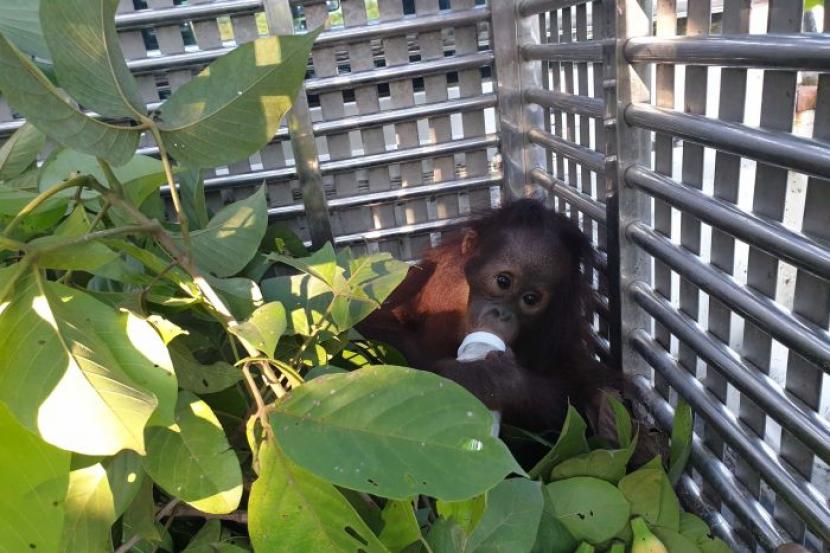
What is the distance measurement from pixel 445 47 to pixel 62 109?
4.78 ft

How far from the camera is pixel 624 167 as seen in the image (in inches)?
67.6

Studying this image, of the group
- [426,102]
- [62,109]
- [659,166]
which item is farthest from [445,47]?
[62,109]

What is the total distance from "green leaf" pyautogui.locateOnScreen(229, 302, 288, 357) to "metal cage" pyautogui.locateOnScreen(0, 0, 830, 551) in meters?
0.77

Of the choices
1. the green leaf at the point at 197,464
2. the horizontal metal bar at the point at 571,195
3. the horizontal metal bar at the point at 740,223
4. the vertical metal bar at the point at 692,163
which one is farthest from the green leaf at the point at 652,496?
the green leaf at the point at 197,464

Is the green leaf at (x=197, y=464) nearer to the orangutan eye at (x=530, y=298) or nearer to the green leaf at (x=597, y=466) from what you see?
the green leaf at (x=597, y=466)

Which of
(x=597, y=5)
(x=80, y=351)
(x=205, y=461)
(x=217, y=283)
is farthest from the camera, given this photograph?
(x=597, y=5)

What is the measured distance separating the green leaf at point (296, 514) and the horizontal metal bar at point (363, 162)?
1433mm

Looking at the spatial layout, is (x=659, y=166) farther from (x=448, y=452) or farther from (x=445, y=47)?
(x=448, y=452)

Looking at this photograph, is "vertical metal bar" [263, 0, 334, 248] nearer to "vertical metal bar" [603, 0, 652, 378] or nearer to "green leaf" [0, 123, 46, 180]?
"green leaf" [0, 123, 46, 180]

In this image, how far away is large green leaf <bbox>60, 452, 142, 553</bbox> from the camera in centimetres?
89

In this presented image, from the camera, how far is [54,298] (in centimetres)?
80

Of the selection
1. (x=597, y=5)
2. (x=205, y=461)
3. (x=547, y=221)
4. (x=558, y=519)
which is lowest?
(x=558, y=519)

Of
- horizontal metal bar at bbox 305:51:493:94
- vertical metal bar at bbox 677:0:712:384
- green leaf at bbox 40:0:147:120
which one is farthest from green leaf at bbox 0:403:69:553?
horizontal metal bar at bbox 305:51:493:94

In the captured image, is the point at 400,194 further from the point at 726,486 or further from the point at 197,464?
the point at 197,464
